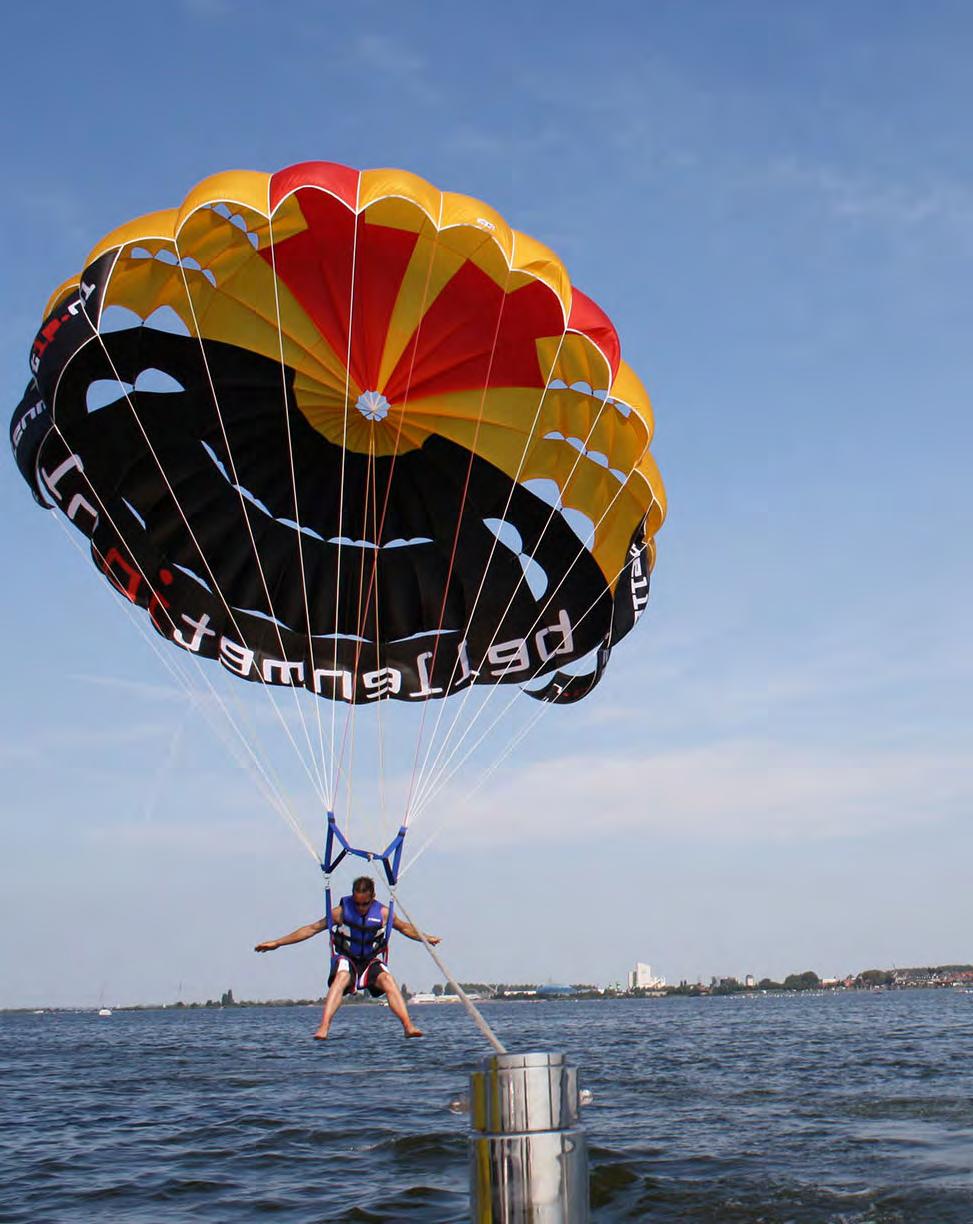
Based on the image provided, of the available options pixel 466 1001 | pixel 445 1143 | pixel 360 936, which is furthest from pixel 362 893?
pixel 445 1143

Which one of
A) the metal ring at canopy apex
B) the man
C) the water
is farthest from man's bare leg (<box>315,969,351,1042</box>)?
the metal ring at canopy apex

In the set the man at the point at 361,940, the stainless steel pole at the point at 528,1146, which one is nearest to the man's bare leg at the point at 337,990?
the man at the point at 361,940

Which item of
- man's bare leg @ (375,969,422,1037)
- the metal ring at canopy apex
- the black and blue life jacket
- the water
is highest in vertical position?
the metal ring at canopy apex

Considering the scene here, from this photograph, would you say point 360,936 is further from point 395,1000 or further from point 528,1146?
point 528,1146

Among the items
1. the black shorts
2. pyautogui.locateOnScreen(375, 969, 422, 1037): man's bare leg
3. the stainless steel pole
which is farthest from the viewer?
the black shorts

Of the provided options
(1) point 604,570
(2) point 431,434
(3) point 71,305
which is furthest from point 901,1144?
(3) point 71,305

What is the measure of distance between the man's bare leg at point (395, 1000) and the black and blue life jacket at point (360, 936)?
0.60ft

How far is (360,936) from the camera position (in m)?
8.77

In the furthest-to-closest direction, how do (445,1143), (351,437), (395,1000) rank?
(445,1143)
(351,437)
(395,1000)

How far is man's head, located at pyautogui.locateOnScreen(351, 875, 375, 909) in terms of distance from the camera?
8.77 meters

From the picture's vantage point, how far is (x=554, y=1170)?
3.84 metres

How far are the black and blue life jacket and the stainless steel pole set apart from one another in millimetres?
4871

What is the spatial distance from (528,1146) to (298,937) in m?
5.03

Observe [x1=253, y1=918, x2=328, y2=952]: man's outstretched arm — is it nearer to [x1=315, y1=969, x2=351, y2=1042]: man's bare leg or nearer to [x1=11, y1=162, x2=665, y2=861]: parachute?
[x1=315, y1=969, x2=351, y2=1042]: man's bare leg
